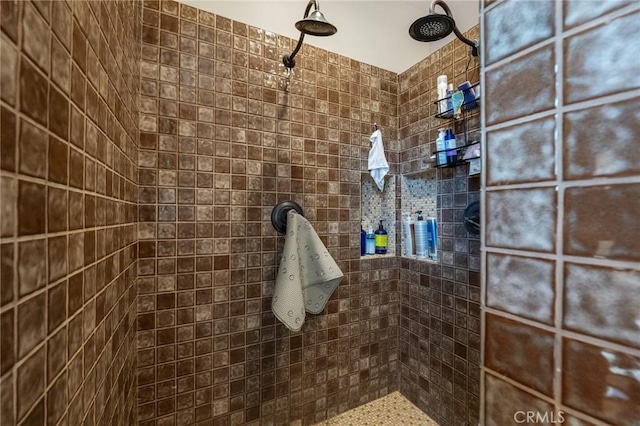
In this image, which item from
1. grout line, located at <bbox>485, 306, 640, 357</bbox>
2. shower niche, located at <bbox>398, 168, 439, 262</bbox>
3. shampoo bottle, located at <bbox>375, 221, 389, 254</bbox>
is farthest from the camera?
shampoo bottle, located at <bbox>375, 221, 389, 254</bbox>

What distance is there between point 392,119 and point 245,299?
1.41 m

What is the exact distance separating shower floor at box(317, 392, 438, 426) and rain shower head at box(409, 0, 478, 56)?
6.48 feet

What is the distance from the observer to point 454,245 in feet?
4.63

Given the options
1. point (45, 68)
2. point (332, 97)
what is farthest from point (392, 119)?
point (45, 68)

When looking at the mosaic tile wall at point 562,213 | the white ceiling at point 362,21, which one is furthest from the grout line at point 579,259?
the white ceiling at point 362,21

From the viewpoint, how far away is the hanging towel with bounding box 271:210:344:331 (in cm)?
119

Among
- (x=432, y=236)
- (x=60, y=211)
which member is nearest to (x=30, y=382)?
(x=60, y=211)

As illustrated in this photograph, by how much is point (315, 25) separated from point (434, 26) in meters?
0.53

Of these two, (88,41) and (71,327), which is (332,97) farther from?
(71,327)

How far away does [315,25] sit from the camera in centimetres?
111

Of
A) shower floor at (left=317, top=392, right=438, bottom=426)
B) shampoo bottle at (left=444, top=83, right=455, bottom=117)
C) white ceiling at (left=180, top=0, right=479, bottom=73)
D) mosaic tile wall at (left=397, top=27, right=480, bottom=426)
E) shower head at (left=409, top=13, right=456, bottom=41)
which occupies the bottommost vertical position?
shower floor at (left=317, top=392, right=438, bottom=426)

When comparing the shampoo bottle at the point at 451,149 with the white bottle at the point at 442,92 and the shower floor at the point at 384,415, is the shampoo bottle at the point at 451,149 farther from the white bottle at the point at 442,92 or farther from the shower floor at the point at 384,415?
the shower floor at the point at 384,415

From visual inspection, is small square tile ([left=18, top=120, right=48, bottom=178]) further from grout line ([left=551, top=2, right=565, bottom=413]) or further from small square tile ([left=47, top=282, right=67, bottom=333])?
grout line ([left=551, top=2, right=565, bottom=413])

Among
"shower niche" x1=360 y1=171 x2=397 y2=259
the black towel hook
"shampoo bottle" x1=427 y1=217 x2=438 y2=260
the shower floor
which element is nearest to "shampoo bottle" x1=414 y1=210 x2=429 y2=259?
"shampoo bottle" x1=427 y1=217 x2=438 y2=260
